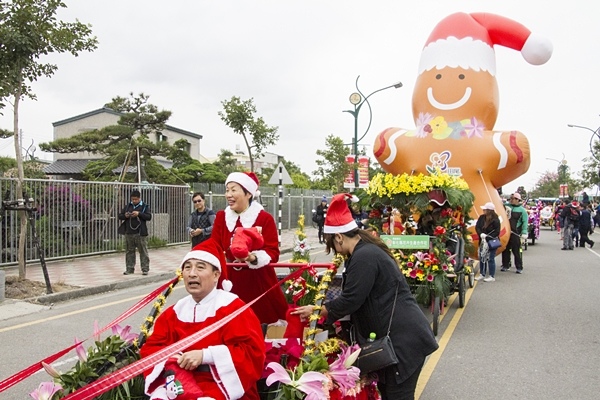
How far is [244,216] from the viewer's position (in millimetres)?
4652

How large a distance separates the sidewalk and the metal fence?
0.35 metres

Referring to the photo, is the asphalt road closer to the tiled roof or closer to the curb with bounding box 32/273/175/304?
the curb with bounding box 32/273/175/304

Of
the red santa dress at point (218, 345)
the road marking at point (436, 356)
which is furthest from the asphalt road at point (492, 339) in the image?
the red santa dress at point (218, 345)

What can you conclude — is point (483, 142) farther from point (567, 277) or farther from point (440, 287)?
point (440, 287)

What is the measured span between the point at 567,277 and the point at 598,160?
27827 mm

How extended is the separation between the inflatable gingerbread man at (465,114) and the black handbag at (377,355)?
10.1 metres

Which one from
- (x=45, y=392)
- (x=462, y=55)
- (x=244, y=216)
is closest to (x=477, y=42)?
(x=462, y=55)

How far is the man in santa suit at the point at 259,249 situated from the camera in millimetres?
4531

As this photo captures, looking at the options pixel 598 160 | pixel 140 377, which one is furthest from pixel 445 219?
pixel 598 160

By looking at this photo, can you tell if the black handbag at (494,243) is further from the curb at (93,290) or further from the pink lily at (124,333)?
the pink lily at (124,333)

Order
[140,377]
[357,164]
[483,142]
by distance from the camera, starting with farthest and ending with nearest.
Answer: [357,164], [483,142], [140,377]

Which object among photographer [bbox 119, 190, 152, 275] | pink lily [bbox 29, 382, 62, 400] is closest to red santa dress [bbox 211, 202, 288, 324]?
pink lily [bbox 29, 382, 62, 400]

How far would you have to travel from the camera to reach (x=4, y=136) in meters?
25.8

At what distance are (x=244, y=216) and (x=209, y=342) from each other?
1782 mm
